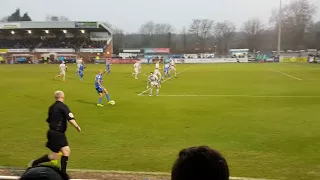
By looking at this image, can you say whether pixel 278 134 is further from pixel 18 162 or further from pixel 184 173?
pixel 184 173

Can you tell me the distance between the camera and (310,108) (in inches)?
655

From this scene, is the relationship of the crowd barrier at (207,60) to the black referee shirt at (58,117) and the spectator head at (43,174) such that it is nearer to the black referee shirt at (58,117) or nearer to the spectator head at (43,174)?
the black referee shirt at (58,117)

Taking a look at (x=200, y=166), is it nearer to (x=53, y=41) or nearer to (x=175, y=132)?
(x=175, y=132)

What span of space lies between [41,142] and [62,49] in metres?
76.2

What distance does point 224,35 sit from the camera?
378ft

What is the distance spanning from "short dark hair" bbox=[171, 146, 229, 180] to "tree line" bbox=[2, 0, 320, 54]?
10033 centimetres

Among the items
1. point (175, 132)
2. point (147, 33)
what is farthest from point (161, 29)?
point (175, 132)

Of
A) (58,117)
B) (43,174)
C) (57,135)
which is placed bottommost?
(57,135)

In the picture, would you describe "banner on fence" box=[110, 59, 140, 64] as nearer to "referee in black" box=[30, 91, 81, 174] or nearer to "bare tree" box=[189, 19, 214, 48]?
"bare tree" box=[189, 19, 214, 48]

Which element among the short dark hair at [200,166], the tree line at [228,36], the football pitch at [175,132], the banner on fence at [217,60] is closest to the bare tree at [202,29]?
the tree line at [228,36]

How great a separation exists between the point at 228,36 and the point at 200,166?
384 ft

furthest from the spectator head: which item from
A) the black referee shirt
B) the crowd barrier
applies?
the crowd barrier

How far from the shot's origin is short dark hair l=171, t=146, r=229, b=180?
165 centimetres

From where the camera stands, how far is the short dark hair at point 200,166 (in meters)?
1.65
